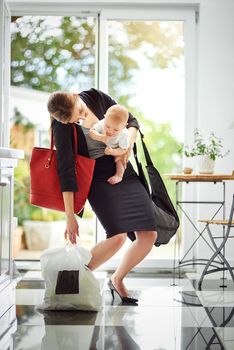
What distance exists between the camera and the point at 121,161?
335 cm

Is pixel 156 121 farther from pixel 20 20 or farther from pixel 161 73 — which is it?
pixel 20 20

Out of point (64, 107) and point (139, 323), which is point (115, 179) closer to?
point (64, 107)

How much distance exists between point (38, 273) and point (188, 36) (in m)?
2.24

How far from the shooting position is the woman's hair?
3.01 meters

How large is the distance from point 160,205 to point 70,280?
2.32ft

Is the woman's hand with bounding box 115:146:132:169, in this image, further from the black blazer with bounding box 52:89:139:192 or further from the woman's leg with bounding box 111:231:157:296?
the woman's leg with bounding box 111:231:157:296

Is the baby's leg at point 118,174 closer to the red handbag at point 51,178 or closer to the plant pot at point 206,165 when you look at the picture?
the red handbag at point 51,178

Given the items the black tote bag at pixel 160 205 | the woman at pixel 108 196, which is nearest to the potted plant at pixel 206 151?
the black tote bag at pixel 160 205

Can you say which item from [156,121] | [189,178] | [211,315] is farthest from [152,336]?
[156,121]

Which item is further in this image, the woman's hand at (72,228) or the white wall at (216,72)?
the white wall at (216,72)

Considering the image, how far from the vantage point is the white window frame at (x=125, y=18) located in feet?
17.1

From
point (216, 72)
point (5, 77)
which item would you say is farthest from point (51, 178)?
point (216, 72)

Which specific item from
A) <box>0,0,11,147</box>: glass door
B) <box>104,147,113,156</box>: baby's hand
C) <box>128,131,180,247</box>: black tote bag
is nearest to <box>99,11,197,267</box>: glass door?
<box>0,0,11,147</box>: glass door

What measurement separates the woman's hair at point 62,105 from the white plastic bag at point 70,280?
2.20ft
